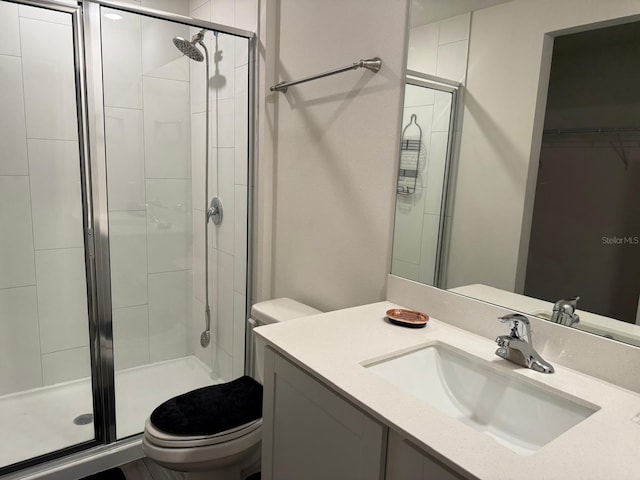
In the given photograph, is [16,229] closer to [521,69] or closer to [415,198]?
[415,198]

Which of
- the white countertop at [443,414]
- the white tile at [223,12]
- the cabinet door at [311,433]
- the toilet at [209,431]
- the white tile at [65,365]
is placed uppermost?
the white tile at [223,12]

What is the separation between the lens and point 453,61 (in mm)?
1312

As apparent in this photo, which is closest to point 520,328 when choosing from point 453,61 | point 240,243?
point 453,61

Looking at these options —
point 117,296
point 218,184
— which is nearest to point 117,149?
point 218,184

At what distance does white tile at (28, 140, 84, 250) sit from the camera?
220cm

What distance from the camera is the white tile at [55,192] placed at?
2.20 meters

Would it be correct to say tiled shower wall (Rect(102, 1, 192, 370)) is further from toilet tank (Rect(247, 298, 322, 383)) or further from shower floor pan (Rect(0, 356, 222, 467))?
toilet tank (Rect(247, 298, 322, 383))

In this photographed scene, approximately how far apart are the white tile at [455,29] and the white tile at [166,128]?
1440mm

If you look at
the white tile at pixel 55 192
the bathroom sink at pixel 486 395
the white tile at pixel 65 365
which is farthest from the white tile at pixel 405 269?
the white tile at pixel 65 365

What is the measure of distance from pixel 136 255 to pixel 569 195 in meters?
1.95

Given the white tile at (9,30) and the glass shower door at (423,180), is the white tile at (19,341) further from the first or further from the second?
the glass shower door at (423,180)

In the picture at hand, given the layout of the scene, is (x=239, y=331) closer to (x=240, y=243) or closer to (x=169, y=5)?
(x=240, y=243)

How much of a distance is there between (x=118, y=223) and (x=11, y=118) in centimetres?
76

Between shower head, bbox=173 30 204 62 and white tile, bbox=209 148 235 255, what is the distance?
463 millimetres
